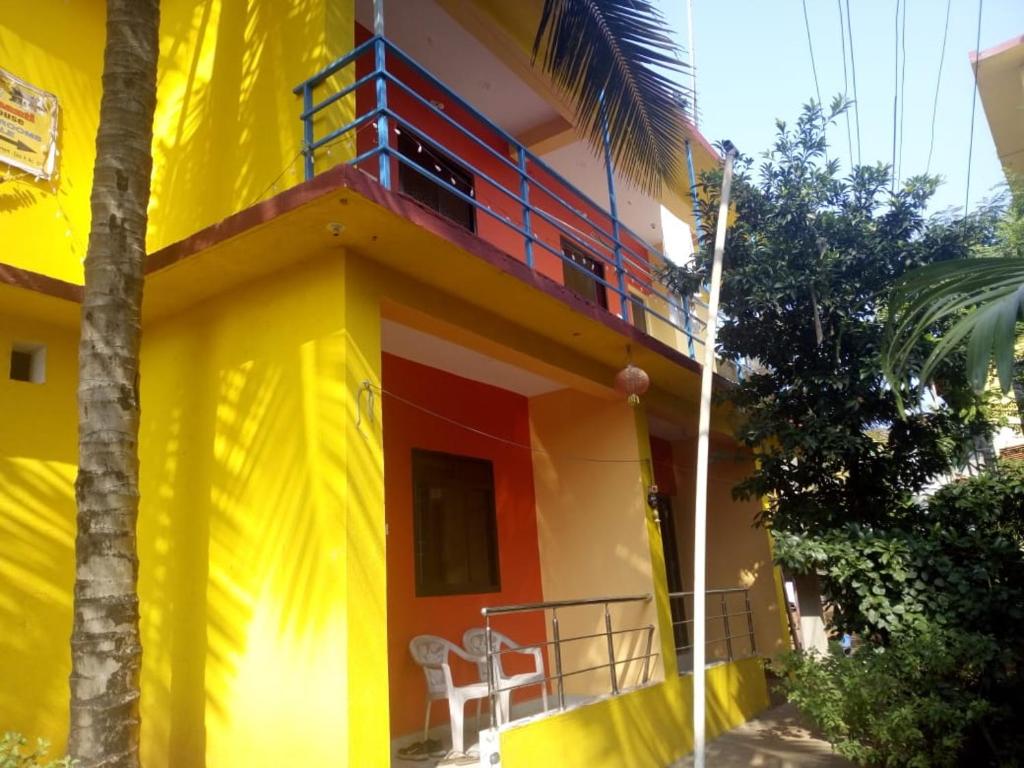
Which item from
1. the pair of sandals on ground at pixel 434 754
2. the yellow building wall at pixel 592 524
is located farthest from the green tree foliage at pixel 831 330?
the pair of sandals on ground at pixel 434 754

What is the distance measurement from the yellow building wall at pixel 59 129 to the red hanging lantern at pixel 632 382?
15.5 ft

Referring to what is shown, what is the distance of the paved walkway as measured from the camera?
21.8 ft

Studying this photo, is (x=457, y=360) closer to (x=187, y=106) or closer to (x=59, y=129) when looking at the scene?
(x=187, y=106)

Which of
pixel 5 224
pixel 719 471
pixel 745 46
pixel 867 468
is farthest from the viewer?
pixel 719 471

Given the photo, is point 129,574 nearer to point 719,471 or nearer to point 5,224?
point 5,224

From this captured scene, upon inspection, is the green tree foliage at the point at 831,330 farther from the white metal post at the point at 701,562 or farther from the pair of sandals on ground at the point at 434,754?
the pair of sandals on ground at the point at 434,754

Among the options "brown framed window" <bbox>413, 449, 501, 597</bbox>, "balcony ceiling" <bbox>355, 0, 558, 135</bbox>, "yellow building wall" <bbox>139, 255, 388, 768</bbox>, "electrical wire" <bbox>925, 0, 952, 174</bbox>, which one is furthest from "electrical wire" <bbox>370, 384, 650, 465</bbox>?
"electrical wire" <bbox>925, 0, 952, 174</bbox>

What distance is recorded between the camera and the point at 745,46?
830 centimetres

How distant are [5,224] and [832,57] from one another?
8.27 m

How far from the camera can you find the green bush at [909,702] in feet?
17.7

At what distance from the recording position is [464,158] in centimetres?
894

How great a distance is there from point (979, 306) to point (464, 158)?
236 inches

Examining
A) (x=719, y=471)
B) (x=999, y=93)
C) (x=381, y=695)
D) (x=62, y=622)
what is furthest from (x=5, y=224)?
(x=999, y=93)

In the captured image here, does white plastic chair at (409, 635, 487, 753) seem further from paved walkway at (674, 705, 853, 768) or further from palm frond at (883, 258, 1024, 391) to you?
palm frond at (883, 258, 1024, 391)
